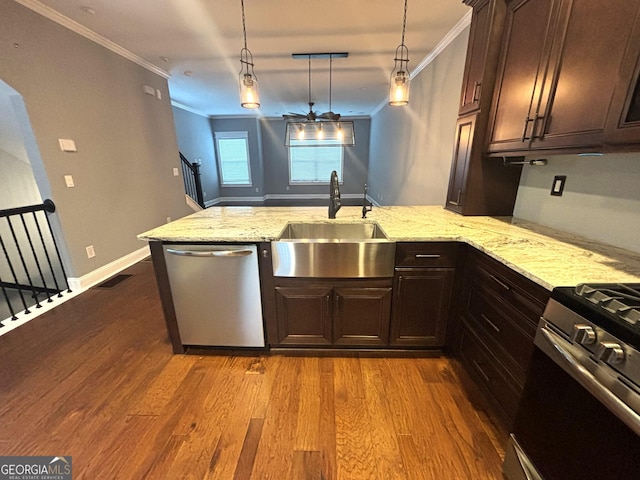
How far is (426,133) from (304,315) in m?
3.07

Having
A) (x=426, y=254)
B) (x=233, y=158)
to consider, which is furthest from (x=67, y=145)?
(x=233, y=158)

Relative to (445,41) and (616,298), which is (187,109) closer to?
(445,41)

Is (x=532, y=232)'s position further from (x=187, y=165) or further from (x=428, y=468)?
(x=187, y=165)

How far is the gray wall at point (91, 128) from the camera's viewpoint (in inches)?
92.4

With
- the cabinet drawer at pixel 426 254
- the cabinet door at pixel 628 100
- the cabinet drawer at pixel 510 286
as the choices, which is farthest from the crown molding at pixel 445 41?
the cabinet drawer at pixel 510 286

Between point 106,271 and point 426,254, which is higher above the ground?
point 426,254

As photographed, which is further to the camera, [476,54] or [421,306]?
[476,54]

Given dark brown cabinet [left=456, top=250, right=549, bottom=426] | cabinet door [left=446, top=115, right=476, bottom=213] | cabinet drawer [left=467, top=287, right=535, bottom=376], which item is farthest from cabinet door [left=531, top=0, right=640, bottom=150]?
cabinet drawer [left=467, top=287, right=535, bottom=376]

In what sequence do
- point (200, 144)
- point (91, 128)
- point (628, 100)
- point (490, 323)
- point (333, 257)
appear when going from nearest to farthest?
point (628, 100) → point (490, 323) → point (333, 257) → point (91, 128) → point (200, 144)

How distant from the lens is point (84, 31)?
2795mm

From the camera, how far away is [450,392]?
1623mm

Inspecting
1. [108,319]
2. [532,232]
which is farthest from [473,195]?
[108,319]

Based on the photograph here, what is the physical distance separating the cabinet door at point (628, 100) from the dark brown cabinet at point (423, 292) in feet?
2.75

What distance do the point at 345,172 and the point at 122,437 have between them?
28.4 feet
